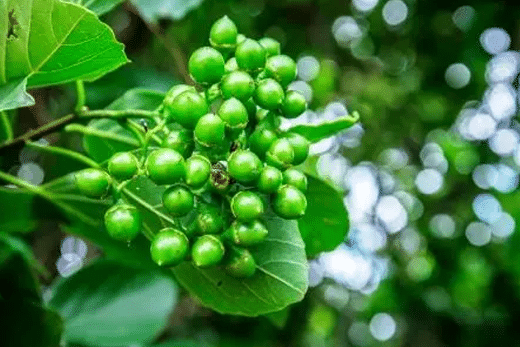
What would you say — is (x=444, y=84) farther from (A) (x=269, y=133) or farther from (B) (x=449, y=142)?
(A) (x=269, y=133)

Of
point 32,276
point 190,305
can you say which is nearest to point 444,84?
point 190,305

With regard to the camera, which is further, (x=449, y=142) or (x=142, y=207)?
(x=449, y=142)

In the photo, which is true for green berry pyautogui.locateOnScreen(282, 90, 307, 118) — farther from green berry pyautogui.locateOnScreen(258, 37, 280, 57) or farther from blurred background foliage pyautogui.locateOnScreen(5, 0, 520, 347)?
blurred background foliage pyautogui.locateOnScreen(5, 0, 520, 347)

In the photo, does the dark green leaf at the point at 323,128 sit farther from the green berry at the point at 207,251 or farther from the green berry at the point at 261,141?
the green berry at the point at 207,251

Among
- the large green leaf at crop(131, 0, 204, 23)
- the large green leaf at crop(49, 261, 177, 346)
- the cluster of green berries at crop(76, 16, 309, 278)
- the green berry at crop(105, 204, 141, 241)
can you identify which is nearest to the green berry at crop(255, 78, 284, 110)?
the cluster of green berries at crop(76, 16, 309, 278)

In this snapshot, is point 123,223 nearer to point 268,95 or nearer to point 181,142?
point 181,142

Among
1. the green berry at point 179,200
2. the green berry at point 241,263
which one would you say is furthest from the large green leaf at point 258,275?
the green berry at point 179,200

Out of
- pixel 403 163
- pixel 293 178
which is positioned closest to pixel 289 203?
pixel 293 178
